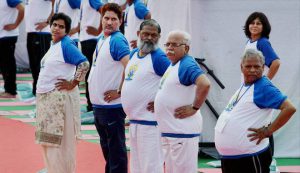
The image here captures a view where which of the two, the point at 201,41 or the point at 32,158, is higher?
the point at 201,41

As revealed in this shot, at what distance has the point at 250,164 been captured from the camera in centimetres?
785

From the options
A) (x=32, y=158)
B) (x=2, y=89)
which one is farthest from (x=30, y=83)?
(x=32, y=158)

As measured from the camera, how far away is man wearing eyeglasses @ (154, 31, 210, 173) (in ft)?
27.2

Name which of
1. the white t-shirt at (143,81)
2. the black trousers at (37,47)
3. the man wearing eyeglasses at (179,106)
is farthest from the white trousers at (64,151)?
the black trousers at (37,47)

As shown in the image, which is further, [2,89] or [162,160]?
[2,89]

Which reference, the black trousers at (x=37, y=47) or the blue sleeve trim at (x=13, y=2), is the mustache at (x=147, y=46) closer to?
the black trousers at (x=37, y=47)

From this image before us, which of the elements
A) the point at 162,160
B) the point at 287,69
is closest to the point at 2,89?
the point at 287,69

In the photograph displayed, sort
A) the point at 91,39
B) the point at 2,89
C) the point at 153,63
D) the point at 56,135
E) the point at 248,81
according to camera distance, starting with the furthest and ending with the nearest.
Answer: the point at 2,89 < the point at 91,39 < the point at 56,135 < the point at 153,63 < the point at 248,81

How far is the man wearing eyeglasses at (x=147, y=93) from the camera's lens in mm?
8844

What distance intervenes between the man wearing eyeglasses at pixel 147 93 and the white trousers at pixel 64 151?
45.6 inches

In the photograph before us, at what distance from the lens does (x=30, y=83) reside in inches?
720

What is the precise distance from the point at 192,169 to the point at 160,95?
2.47 feet

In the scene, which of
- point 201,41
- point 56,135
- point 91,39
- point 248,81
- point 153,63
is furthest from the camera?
point 91,39

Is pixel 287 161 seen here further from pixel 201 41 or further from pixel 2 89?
pixel 2 89
